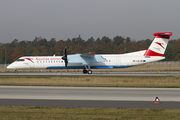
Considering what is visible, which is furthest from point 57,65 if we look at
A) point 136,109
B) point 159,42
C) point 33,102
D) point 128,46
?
point 128,46

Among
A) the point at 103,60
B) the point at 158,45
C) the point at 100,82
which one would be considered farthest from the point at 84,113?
the point at 158,45

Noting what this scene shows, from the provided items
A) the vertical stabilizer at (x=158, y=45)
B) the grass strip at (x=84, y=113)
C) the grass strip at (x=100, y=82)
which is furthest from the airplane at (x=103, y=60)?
the grass strip at (x=84, y=113)

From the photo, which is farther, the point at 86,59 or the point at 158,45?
the point at 86,59

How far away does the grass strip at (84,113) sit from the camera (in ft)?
31.1

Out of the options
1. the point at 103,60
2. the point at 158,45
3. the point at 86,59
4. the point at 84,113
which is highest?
the point at 158,45

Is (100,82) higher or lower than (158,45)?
lower

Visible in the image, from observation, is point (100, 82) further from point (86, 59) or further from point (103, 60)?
point (86, 59)

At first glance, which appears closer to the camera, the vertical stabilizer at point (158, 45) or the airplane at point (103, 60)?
the vertical stabilizer at point (158, 45)

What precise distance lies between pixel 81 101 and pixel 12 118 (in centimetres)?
504

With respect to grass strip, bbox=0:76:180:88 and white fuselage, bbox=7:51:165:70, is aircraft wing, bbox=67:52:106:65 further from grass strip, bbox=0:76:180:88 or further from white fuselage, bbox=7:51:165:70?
grass strip, bbox=0:76:180:88

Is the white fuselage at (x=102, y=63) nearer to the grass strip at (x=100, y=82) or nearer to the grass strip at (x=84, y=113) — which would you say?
the grass strip at (x=100, y=82)

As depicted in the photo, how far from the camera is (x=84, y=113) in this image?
10.4 meters

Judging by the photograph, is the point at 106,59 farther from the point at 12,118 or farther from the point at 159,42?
the point at 12,118

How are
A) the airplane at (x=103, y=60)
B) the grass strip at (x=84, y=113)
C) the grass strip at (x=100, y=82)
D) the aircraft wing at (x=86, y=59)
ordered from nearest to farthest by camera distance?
the grass strip at (x=84, y=113), the grass strip at (x=100, y=82), the airplane at (x=103, y=60), the aircraft wing at (x=86, y=59)
